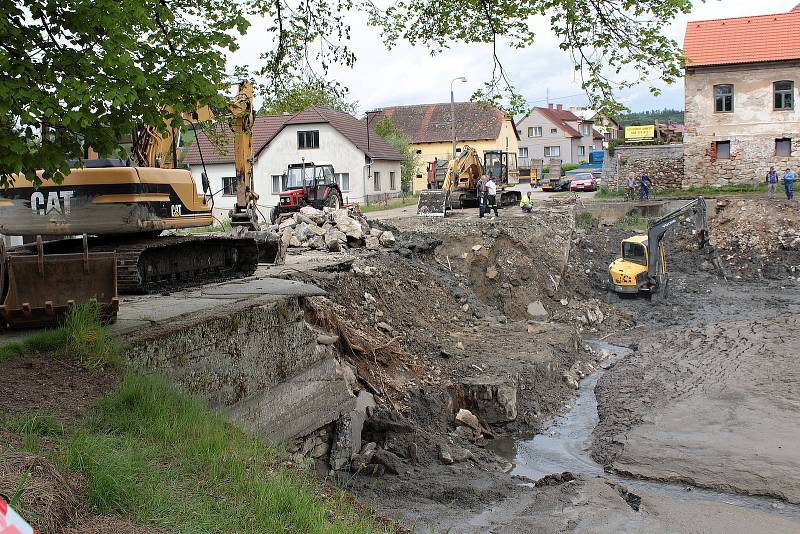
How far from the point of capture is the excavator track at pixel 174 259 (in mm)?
10391

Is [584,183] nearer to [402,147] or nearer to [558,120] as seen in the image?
[402,147]

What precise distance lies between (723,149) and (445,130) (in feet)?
96.3

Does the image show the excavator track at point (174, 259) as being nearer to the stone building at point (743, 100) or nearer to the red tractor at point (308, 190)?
the red tractor at point (308, 190)

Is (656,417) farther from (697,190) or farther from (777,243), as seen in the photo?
(697,190)

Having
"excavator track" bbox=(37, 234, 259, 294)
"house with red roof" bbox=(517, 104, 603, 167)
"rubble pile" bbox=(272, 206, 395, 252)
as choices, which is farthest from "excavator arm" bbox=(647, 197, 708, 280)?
"house with red roof" bbox=(517, 104, 603, 167)

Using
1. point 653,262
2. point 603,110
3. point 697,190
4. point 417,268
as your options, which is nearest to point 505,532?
point 603,110

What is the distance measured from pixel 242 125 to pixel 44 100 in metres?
7.11

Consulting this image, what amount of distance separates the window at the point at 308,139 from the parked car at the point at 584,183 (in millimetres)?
17572

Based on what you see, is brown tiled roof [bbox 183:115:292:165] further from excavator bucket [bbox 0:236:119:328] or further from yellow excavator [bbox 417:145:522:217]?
excavator bucket [bbox 0:236:119:328]

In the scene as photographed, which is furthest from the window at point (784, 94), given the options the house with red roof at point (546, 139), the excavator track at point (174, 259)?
the house with red roof at point (546, 139)

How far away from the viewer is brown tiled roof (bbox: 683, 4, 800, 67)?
122ft

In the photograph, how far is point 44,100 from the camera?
6441 millimetres

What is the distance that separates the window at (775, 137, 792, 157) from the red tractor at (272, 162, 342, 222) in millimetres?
21626

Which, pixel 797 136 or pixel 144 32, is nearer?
pixel 144 32
